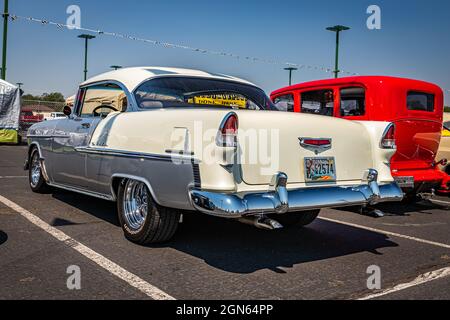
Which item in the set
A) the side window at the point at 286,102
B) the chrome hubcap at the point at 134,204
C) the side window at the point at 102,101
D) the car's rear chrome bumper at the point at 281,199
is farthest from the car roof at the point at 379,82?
the chrome hubcap at the point at 134,204

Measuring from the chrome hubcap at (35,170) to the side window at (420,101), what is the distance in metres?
5.25

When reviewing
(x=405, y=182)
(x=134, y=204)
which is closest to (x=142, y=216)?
(x=134, y=204)

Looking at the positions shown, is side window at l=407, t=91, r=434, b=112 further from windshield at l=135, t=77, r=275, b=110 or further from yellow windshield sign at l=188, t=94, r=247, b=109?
yellow windshield sign at l=188, t=94, r=247, b=109

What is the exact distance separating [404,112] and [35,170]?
5.23 metres

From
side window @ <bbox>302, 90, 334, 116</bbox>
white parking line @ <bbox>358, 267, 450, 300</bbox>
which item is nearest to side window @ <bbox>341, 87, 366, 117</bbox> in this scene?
side window @ <bbox>302, 90, 334, 116</bbox>

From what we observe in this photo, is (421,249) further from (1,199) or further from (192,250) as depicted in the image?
(1,199)

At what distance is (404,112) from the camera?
21.1ft

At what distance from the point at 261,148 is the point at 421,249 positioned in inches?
80.8

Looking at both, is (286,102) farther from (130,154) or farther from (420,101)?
(130,154)

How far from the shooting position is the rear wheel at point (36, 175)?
6.57 metres

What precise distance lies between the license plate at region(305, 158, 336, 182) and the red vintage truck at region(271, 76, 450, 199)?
2370mm

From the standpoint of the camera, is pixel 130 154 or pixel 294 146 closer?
pixel 294 146

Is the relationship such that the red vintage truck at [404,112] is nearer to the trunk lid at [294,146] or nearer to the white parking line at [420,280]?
the trunk lid at [294,146]
